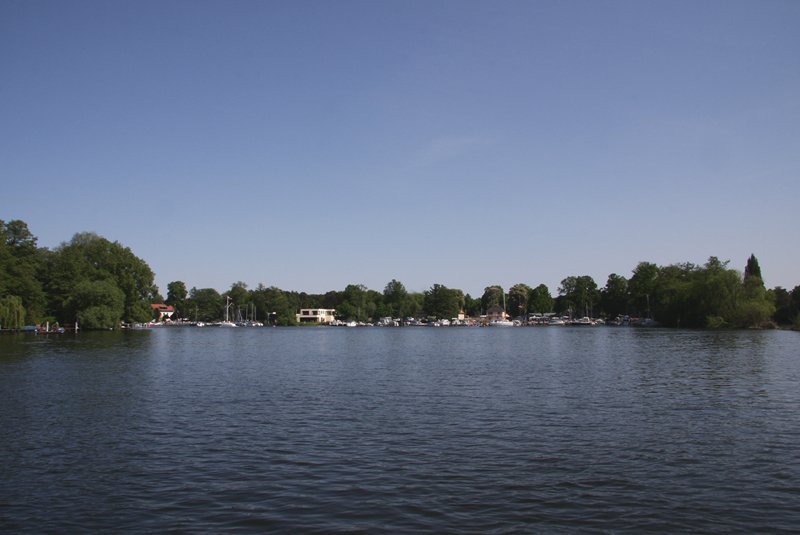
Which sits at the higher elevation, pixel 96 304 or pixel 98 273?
pixel 98 273

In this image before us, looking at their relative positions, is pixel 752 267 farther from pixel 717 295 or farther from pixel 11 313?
pixel 11 313

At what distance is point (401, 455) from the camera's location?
18.3 metres

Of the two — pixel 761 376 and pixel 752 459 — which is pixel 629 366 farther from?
pixel 752 459

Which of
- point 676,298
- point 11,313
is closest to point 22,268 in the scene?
point 11,313

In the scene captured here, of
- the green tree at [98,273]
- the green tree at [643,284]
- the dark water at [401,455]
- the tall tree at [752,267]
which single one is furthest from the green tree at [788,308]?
A: the green tree at [98,273]

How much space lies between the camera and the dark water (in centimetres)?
1317

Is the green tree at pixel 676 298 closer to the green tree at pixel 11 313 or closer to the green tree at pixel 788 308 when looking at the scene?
the green tree at pixel 788 308

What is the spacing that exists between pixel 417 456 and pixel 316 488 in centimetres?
399

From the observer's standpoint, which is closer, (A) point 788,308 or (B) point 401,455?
(B) point 401,455

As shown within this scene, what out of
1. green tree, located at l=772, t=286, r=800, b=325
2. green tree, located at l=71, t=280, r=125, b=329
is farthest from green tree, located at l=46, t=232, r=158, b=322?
green tree, located at l=772, t=286, r=800, b=325

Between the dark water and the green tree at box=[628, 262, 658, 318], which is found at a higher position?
the green tree at box=[628, 262, 658, 318]

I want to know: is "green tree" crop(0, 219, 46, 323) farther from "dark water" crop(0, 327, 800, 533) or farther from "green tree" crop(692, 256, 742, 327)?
"green tree" crop(692, 256, 742, 327)

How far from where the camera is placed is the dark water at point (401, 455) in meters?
13.2

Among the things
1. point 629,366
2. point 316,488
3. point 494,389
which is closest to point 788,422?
point 494,389
